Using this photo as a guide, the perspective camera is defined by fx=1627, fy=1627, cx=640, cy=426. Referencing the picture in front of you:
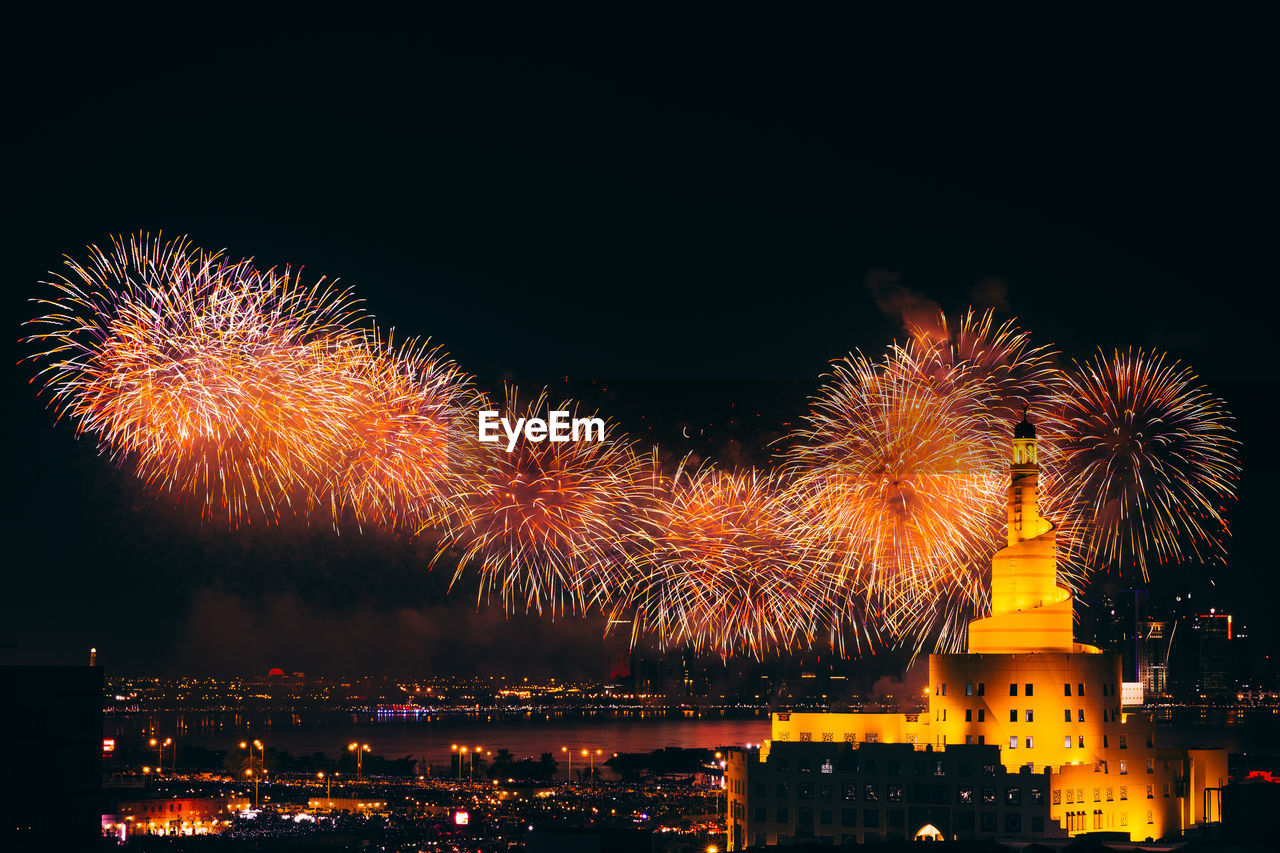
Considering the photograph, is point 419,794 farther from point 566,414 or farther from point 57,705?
point 57,705

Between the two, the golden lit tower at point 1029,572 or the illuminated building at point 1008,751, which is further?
the golden lit tower at point 1029,572

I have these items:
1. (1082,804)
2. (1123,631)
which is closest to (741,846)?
(1082,804)

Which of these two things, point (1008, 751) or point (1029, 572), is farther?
point (1029, 572)

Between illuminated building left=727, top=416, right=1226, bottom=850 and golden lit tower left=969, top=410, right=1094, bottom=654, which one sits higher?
golden lit tower left=969, top=410, right=1094, bottom=654

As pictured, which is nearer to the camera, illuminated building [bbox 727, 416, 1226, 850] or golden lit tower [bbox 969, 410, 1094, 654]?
illuminated building [bbox 727, 416, 1226, 850]

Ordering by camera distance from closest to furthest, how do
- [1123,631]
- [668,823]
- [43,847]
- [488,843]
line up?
[43,847]
[488,843]
[668,823]
[1123,631]

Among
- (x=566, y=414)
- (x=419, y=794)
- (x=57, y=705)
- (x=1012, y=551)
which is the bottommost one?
(x=419, y=794)

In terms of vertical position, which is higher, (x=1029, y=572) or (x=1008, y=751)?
(x=1029, y=572)

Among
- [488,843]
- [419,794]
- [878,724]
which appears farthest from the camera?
[419,794]
